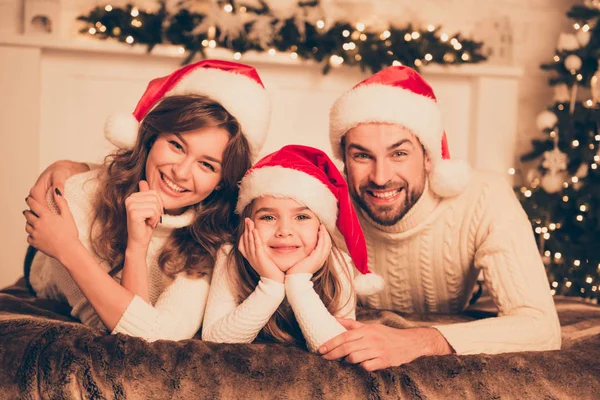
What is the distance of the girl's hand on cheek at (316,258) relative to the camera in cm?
171

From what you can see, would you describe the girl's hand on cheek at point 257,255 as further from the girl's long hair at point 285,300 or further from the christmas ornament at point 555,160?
the christmas ornament at point 555,160

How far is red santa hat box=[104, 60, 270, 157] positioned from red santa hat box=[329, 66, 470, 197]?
30cm

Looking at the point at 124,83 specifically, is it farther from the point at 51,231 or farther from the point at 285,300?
the point at 285,300

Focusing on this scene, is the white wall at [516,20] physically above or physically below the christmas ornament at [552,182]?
above

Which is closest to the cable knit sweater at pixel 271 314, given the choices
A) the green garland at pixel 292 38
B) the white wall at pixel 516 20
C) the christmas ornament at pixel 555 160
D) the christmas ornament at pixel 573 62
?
the green garland at pixel 292 38

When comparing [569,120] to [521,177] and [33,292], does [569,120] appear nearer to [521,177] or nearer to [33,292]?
[521,177]

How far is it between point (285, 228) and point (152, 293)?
2.01 feet

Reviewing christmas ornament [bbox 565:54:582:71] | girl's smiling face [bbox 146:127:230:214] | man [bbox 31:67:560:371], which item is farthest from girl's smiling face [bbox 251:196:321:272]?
christmas ornament [bbox 565:54:582:71]

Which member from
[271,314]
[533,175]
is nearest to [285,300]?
[271,314]

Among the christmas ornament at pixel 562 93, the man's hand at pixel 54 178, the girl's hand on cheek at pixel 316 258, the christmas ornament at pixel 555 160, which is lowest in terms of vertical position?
the girl's hand on cheek at pixel 316 258

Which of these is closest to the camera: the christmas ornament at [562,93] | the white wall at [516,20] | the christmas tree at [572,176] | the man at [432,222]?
the man at [432,222]

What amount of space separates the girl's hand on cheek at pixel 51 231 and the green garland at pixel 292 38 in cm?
202

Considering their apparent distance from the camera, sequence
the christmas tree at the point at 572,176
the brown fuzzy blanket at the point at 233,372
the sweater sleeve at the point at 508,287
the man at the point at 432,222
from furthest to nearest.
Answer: the christmas tree at the point at 572,176 → the man at the point at 432,222 → the sweater sleeve at the point at 508,287 → the brown fuzzy blanket at the point at 233,372

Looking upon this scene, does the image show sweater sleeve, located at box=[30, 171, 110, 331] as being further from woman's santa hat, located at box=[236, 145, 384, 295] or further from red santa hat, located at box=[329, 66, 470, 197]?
red santa hat, located at box=[329, 66, 470, 197]
